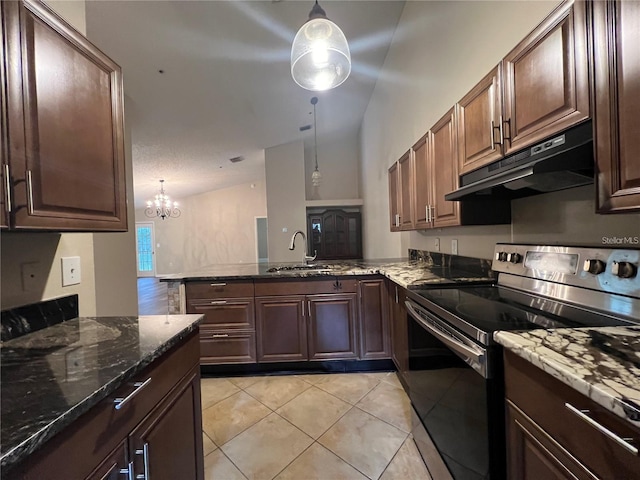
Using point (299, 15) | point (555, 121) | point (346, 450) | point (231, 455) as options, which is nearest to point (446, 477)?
point (346, 450)

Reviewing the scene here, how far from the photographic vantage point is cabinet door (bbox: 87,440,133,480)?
0.65 m

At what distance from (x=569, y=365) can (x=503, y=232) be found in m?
1.24

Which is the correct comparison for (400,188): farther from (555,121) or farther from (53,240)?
(53,240)

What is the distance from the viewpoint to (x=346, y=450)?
5.29 ft

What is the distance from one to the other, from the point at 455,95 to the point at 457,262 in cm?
129

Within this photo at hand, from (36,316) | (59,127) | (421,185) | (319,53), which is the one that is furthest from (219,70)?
(36,316)

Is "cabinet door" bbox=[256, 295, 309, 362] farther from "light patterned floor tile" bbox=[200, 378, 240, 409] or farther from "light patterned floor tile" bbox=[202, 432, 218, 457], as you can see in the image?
"light patterned floor tile" bbox=[202, 432, 218, 457]

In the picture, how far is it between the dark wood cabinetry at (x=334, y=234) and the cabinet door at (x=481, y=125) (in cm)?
529

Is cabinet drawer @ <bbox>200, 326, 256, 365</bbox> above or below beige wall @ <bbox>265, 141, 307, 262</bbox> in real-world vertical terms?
below

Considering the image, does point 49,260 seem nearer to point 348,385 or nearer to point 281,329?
point 281,329

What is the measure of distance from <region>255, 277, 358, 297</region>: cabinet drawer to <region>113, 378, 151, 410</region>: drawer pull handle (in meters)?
1.62

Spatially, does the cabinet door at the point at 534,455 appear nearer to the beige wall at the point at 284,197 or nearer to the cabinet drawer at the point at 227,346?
the cabinet drawer at the point at 227,346

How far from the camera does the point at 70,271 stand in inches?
50.2

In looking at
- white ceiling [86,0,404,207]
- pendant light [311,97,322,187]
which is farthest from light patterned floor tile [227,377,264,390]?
pendant light [311,97,322,187]
